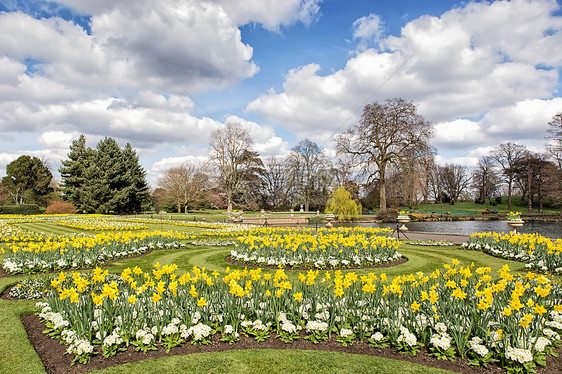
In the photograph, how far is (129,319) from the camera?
383 centimetres

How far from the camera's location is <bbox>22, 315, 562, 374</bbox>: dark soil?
3402mm

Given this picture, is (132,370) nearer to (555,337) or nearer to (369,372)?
(369,372)

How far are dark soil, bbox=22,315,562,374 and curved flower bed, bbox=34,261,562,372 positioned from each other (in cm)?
7

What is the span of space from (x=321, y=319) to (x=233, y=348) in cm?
118

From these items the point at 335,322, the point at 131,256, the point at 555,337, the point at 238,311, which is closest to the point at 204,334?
the point at 238,311

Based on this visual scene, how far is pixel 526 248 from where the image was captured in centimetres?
932

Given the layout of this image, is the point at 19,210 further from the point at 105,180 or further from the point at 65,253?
the point at 65,253

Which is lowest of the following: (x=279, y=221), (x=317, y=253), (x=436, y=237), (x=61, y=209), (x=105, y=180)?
(x=279, y=221)

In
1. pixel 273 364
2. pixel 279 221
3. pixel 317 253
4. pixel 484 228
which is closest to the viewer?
pixel 273 364

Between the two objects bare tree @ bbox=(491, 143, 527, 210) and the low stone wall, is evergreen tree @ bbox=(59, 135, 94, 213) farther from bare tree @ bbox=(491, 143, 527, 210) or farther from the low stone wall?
bare tree @ bbox=(491, 143, 527, 210)

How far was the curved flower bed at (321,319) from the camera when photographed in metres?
3.51

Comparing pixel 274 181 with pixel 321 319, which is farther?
pixel 274 181

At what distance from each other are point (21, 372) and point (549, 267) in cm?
1002

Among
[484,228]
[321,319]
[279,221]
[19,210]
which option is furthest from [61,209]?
[484,228]
